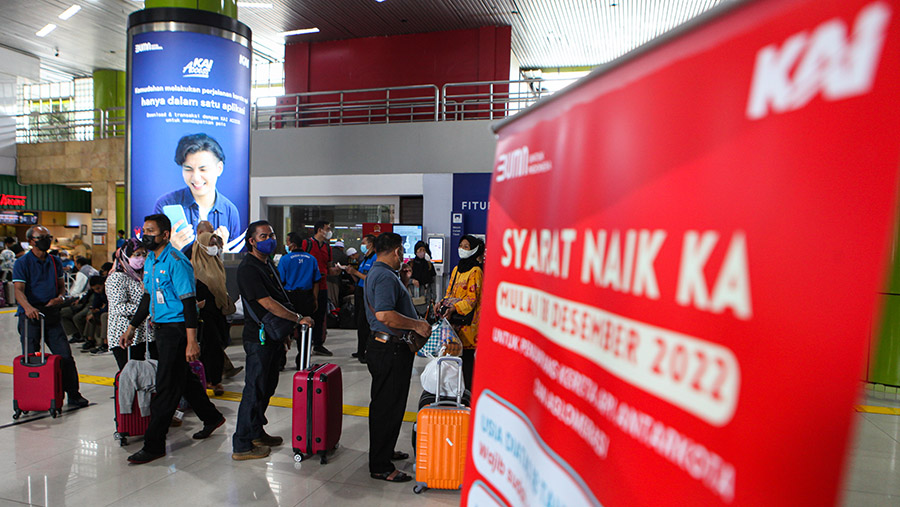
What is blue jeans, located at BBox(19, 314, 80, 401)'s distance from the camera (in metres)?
5.39

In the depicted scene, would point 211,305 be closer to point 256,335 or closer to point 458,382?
point 256,335

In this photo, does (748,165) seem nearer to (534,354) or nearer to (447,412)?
(534,354)

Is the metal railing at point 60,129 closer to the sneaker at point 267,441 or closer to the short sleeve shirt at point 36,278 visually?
the short sleeve shirt at point 36,278

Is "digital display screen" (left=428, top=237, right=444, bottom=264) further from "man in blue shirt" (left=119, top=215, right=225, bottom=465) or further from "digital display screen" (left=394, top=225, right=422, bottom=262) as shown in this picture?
"man in blue shirt" (left=119, top=215, right=225, bottom=465)

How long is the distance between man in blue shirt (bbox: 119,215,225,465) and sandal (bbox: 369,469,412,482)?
1.62 meters

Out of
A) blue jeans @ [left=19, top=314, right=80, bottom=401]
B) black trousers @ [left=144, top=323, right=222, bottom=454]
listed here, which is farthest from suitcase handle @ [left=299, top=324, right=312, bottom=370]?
blue jeans @ [left=19, top=314, right=80, bottom=401]

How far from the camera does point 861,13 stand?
645 mm

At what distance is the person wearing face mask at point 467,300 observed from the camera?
188 inches

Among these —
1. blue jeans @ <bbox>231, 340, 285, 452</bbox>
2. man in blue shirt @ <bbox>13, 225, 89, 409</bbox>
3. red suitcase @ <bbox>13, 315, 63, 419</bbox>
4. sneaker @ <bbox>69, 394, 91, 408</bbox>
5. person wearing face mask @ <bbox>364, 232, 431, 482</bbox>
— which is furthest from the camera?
sneaker @ <bbox>69, 394, 91, 408</bbox>

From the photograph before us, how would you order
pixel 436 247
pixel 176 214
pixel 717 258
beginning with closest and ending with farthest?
1. pixel 717 258
2. pixel 176 214
3. pixel 436 247

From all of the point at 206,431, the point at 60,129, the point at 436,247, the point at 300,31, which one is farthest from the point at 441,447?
the point at 60,129

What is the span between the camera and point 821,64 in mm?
688

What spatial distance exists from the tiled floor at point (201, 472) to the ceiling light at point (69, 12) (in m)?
13.8

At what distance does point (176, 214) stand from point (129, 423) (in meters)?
3.98
